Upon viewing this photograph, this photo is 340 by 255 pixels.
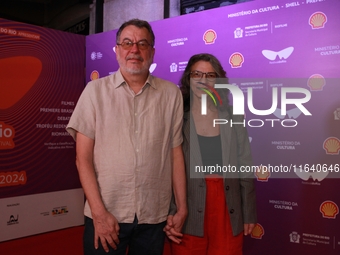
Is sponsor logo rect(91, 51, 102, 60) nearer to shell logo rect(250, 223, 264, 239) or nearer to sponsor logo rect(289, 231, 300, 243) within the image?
shell logo rect(250, 223, 264, 239)

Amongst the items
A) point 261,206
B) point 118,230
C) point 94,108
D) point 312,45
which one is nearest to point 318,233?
point 261,206

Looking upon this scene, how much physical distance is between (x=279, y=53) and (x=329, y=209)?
124cm

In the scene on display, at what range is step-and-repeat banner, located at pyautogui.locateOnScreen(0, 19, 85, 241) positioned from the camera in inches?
122

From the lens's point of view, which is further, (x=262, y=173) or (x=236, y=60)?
(x=236, y=60)

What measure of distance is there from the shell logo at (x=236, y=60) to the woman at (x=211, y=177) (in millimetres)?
931

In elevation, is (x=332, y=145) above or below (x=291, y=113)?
below

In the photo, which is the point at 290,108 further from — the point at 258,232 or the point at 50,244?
the point at 50,244

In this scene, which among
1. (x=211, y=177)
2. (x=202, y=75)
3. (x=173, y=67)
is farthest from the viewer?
(x=173, y=67)

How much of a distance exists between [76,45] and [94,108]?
2270 mm

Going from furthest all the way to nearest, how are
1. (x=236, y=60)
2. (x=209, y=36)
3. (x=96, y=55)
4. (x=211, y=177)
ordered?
(x=96, y=55) → (x=209, y=36) → (x=236, y=60) → (x=211, y=177)

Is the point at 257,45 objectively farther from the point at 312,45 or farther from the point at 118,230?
the point at 118,230

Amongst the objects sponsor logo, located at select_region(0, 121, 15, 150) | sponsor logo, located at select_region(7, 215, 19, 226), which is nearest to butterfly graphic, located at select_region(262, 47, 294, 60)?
sponsor logo, located at select_region(0, 121, 15, 150)

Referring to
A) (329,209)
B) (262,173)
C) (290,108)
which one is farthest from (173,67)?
(329,209)

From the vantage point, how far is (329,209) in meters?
2.48
